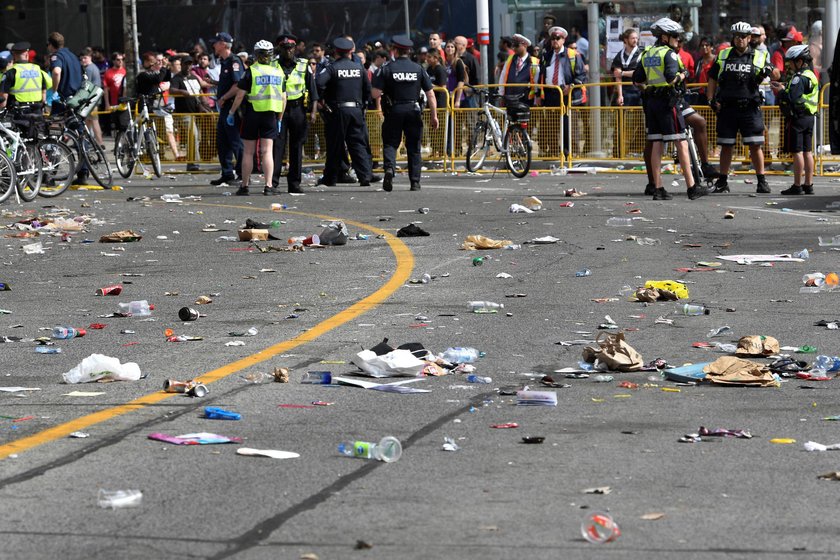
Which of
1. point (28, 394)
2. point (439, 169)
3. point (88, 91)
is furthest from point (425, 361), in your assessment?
point (439, 169)

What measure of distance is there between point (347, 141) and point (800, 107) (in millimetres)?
6194

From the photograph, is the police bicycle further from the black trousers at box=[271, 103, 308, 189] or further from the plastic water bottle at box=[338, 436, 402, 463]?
the plastic water bottle at box=[338, 436, 402, 463]

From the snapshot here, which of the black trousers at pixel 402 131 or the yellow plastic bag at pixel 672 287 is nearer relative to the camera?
the yellow plastic bag at pixel 672 287

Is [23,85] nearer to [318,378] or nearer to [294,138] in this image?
[294,138]

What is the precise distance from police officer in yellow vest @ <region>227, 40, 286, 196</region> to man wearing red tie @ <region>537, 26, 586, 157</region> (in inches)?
233

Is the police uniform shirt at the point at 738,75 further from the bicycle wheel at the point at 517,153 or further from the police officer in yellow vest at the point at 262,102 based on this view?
the police officer in yellow vest at the point at 262,102

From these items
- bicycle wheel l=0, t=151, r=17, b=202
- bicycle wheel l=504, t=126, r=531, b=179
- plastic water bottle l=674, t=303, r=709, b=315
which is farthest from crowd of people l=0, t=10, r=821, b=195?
plastic water bottle l=674, t=303, r=709, b=315

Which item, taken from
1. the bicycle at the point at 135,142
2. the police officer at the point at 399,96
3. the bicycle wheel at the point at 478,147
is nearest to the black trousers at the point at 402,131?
the police officer at the point at 399,96

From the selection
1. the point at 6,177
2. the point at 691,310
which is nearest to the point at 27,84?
the point at 6,177

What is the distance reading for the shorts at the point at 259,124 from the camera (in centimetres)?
2019

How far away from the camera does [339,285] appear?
1165 centimetres

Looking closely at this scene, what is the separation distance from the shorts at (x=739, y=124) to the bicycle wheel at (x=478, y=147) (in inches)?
200

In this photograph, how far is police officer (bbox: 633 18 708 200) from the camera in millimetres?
18062

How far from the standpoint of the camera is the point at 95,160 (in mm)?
22562
